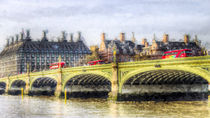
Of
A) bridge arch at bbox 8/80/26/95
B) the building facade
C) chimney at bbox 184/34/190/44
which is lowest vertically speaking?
bridge arch at bbox 8/80/26/95

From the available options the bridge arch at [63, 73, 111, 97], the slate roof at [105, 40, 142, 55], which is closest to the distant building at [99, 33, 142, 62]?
the slate roof at [105, 40, 142, 55]

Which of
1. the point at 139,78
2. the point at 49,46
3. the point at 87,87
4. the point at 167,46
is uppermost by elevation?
the point at 49,46

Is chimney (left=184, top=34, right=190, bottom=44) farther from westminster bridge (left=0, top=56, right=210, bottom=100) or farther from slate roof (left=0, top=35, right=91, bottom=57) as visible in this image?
slate roof (left=0, top=35, right=91, bottom=57)

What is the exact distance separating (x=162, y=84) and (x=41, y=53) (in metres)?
113

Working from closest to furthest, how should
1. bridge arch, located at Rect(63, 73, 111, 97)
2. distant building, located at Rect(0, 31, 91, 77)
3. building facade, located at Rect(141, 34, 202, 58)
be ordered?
1. bridge arch, located at Rect(63, 73, 111, 97)
2. building facade, located at Rect(141, 34, 202, 58)
3. distant building, located at Rect(0, 31, 91, 77)

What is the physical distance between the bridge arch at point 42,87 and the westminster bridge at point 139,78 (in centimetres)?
753

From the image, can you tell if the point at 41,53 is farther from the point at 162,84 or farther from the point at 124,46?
the point at 162,84

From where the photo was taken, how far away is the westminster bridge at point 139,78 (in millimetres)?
52188

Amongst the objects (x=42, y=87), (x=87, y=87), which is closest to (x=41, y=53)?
(x=42, y=87)

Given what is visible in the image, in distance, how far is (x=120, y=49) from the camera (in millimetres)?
141000

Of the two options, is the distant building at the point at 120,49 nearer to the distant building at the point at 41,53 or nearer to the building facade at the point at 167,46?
the building facade at the point at 167,46

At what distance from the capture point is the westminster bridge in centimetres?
5219

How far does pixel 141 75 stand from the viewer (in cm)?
6309

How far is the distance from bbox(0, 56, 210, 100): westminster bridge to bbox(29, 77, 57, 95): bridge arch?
7.53m
